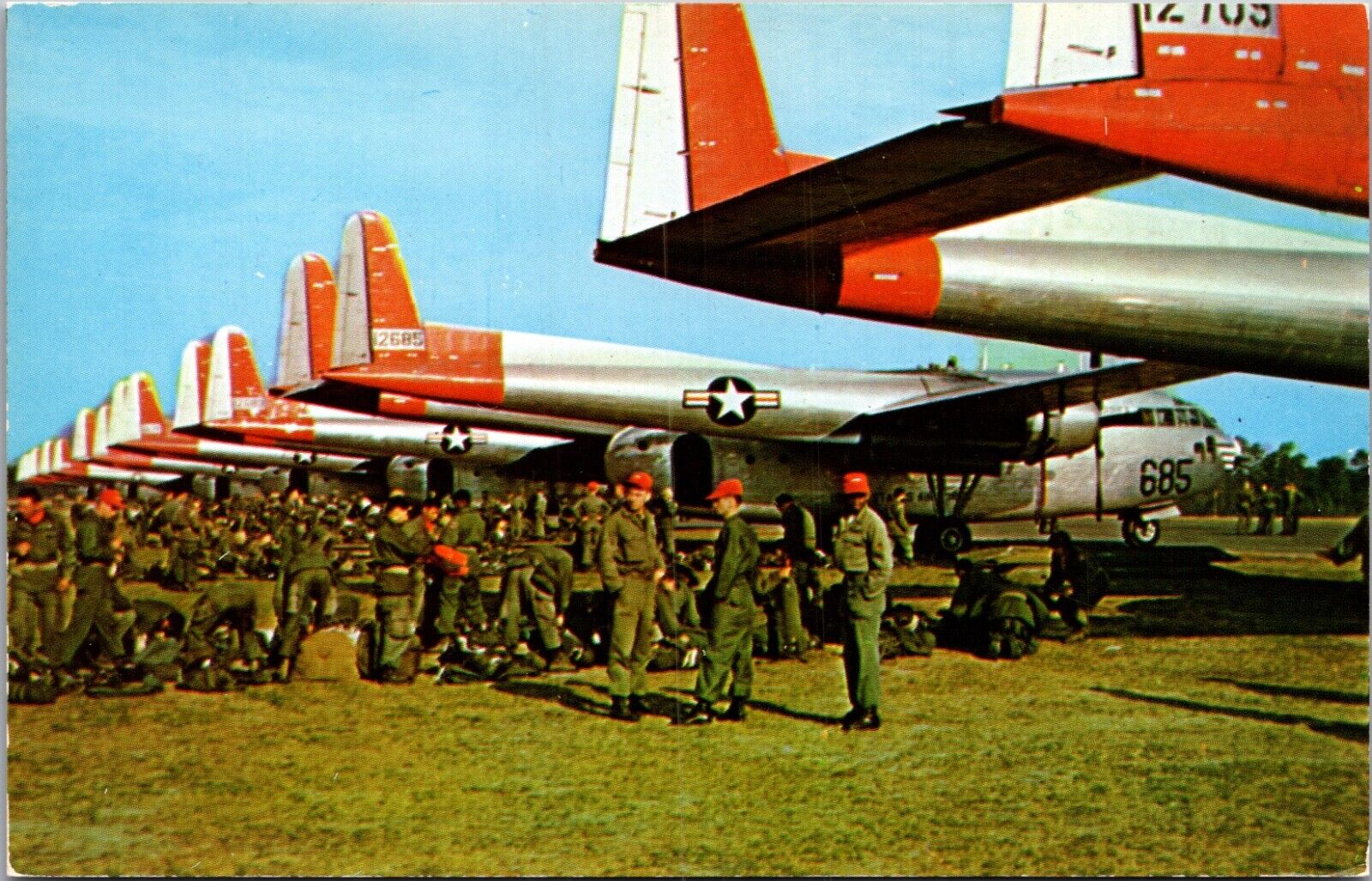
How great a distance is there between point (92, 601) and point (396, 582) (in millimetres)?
1895

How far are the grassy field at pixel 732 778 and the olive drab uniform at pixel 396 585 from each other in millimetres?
319

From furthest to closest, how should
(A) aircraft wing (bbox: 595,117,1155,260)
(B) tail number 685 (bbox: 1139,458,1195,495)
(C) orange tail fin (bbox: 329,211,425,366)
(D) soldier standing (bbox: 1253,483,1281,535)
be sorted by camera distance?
(B) tail number 685 (bbox: 1139,458,1195,495), (D) soldier standing (bbox: 1253,483,1281,535), (C) orange tail fin (bbox: 329,211,425,366), (A) aircraft wing (bbox: 595,117,1155,260)

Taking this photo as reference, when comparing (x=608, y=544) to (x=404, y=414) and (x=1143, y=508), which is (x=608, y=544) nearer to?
(x=404, y=414)

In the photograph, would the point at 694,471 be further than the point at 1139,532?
No

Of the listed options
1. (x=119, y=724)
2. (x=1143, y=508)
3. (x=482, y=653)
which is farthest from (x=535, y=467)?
(x=119, y=724)

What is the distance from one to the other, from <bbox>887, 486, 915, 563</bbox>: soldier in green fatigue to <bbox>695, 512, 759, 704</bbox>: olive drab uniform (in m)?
5.79

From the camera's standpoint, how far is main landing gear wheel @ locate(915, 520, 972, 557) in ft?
44.3

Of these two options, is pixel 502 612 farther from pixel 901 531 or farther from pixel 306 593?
pixel 901 531

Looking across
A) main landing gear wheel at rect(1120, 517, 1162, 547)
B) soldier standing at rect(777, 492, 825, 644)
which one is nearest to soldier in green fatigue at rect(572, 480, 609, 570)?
soldier standing at rect(777, 492, 825, 644)

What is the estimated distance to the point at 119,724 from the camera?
23.3ft

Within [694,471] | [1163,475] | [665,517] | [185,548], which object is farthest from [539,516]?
[1163,475]

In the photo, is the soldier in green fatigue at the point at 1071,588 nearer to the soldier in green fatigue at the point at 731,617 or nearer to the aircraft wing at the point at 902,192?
the soldier in green fatigue at the point at 731,617

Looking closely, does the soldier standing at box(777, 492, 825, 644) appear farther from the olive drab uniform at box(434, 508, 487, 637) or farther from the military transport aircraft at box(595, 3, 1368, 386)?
the military transport aircraft at box(595, 3, 1368, 386)

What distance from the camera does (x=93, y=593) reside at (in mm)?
7699
